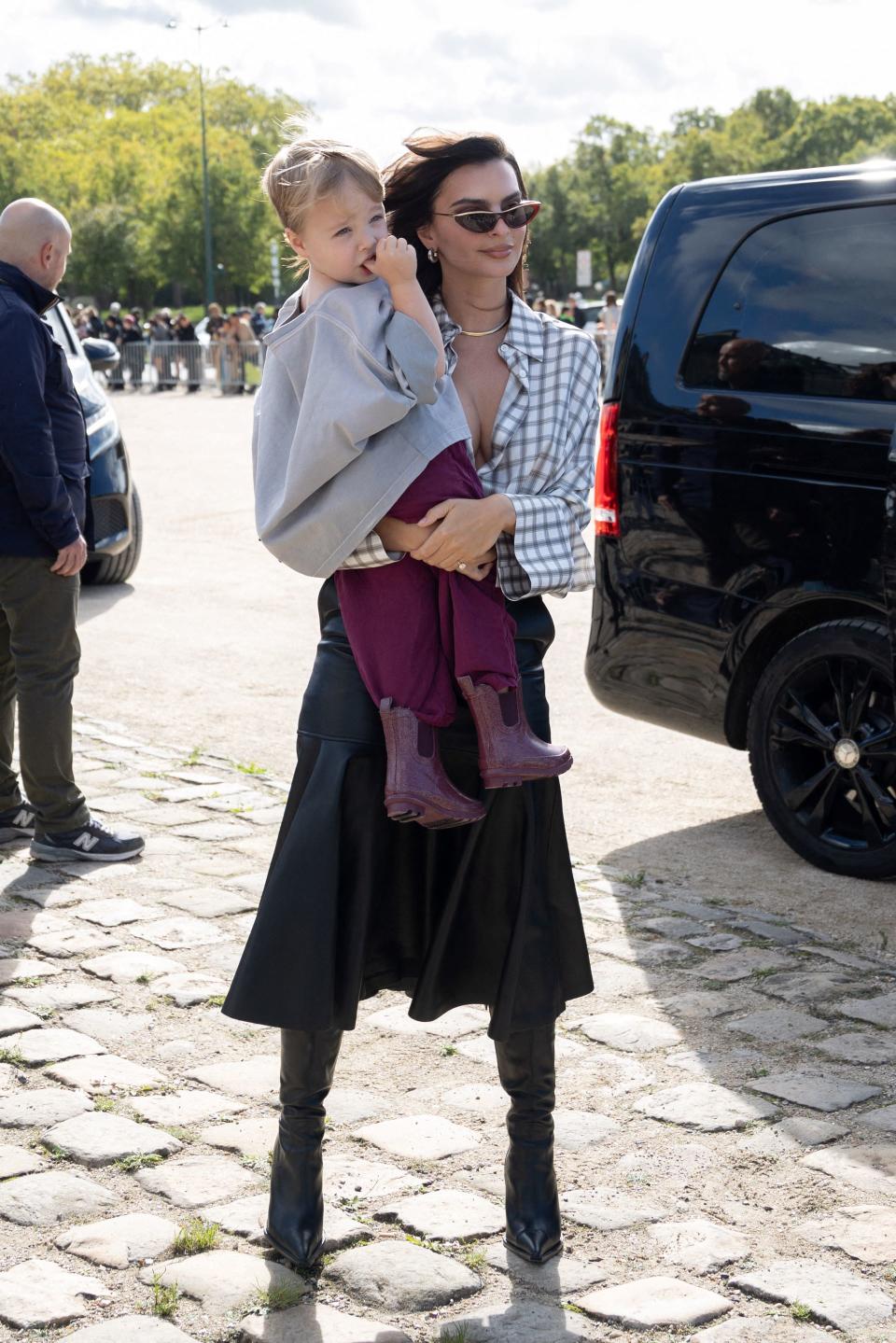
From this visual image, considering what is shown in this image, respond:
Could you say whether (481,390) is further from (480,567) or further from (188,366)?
(188,366)

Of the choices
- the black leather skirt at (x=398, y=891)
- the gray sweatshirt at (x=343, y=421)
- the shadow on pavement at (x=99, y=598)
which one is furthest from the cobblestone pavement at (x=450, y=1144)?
the shadow on pavement at (x=99, y=598)

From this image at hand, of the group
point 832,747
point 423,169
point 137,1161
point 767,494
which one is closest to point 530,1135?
point 137,1161

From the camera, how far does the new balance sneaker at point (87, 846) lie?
18.7 ft

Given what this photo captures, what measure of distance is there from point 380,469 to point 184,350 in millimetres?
34041

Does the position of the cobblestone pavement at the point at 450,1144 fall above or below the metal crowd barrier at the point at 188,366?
below

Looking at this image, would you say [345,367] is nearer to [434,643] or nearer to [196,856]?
[434,643]

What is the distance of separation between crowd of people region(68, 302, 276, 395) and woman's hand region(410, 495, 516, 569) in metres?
28.5

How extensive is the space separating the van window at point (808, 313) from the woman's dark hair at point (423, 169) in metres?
2.37

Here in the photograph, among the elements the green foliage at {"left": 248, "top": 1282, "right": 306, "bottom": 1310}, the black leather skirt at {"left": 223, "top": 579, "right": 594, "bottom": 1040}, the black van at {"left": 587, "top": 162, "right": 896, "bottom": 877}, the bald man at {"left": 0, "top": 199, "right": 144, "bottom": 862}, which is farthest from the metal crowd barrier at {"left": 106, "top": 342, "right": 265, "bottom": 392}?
the green foliage at {"left": 248, "top": 1282, "right": 306, "bottom": 1310}

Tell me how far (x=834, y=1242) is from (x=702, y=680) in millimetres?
2724

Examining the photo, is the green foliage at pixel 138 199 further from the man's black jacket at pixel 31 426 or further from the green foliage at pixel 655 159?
the man's black jacket at pixel 31 426

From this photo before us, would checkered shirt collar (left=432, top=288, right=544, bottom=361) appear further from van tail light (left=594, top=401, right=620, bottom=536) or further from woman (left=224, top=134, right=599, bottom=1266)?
van tail light (left=594, top=401, right=620, bottom=536)

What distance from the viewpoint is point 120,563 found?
11.4 meters

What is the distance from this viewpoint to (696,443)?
557 cm
